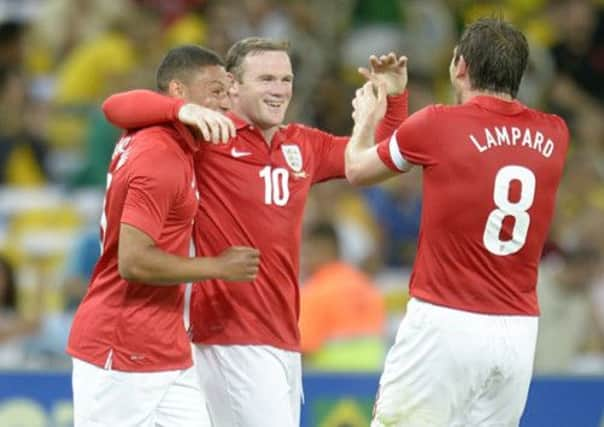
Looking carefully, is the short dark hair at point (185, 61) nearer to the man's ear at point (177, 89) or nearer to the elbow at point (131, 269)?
the man's ear at point (177, 89)

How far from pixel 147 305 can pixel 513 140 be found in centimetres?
156

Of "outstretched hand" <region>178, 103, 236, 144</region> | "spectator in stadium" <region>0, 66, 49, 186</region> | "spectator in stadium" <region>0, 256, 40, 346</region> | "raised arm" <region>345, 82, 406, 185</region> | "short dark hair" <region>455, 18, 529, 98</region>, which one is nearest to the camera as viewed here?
"outstretched hand" <region>178, 103, 236, 144</region>

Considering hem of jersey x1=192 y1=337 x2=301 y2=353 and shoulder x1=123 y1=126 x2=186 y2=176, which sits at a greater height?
shoulder x1=123 y1=126 x2=186 y2=176

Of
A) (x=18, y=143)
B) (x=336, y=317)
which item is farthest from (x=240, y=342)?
(x=18, y=143)

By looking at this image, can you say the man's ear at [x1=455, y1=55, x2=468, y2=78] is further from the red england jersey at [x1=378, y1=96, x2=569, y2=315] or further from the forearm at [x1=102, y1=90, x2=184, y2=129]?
the forearm at [x1=102, y1=90, x2=184, y2=129]

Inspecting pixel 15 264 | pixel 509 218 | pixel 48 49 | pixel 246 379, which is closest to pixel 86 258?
pixel 15 264

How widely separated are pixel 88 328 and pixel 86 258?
4.29 metres

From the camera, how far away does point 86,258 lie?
11211 mm

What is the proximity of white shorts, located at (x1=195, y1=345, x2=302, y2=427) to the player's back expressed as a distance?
798 millimetres

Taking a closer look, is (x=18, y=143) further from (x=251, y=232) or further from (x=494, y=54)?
(x=494, y=54)

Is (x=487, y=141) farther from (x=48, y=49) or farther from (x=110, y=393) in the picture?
(x=48, y=49)

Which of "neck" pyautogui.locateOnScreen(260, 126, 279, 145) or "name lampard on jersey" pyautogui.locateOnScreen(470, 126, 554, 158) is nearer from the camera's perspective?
"name lampard on jersey" pyautogui.locateOnScreen(470, 126, 554, 158)

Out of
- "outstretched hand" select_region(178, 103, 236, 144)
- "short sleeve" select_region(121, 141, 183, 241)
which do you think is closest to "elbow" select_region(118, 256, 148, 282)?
"short sleeve" select_region(121, 141, 183, 241)

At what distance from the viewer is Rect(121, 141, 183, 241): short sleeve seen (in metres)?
6.70
